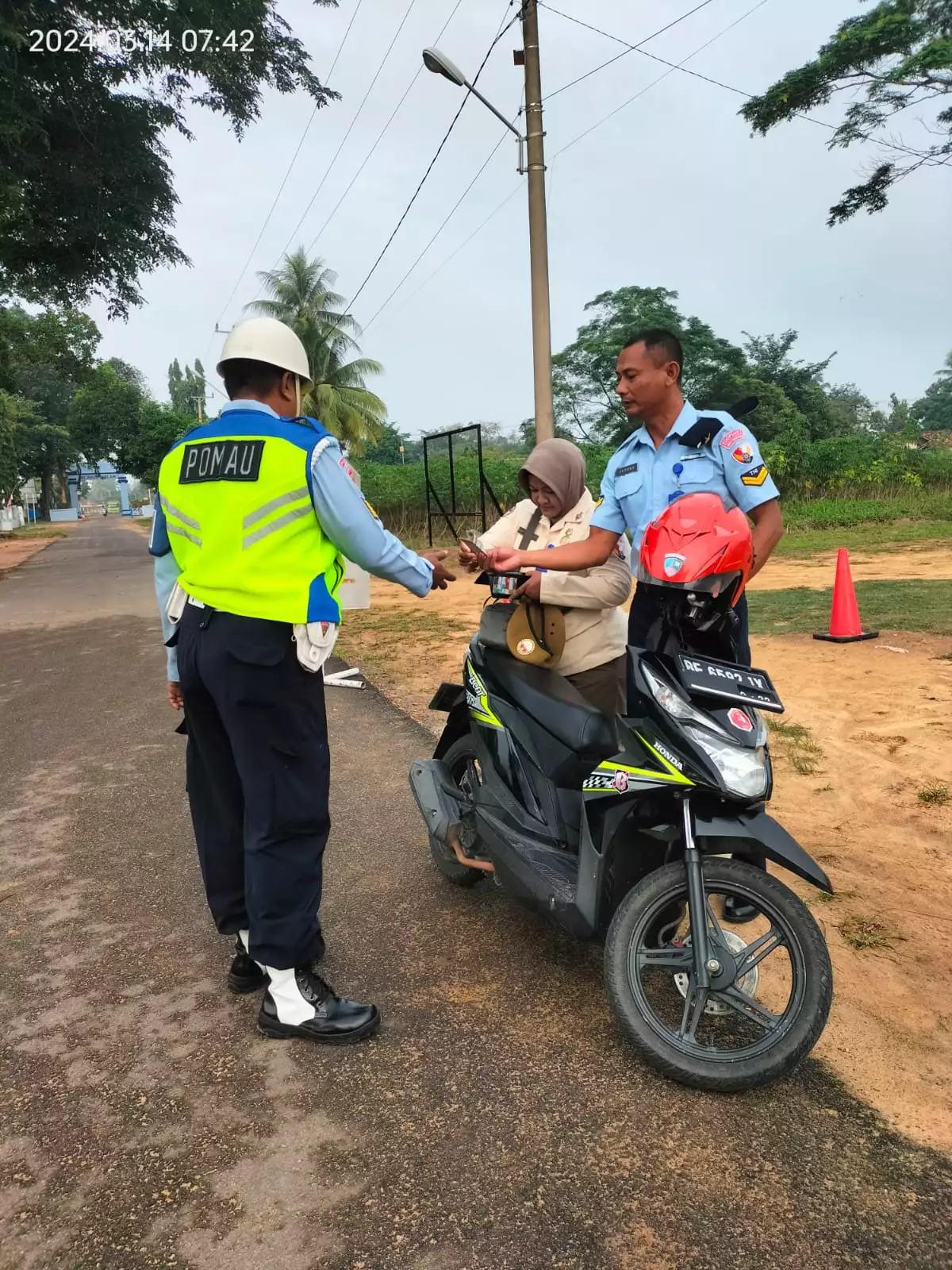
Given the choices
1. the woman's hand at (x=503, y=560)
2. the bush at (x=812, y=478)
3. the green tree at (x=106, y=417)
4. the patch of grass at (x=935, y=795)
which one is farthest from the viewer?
the green tree at (x=106, y=417)

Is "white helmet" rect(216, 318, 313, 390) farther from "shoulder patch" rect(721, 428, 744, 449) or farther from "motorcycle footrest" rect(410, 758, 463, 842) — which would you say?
"motorcycle footrest" rect(410, 758, 463, 842)

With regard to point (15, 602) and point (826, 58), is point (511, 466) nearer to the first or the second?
point (826, 58)

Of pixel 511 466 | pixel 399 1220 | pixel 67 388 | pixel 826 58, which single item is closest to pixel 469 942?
pixel 399 1220

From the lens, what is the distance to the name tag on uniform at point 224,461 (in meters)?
2.24

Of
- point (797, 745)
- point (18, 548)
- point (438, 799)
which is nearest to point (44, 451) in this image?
point (18, 548)

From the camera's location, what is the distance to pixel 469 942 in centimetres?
295

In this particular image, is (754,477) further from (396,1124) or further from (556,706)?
(396,1124)

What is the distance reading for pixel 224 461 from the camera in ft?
7.43

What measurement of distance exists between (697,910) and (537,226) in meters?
10.6

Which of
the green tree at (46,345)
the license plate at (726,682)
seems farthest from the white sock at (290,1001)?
the green tree at (46,345)

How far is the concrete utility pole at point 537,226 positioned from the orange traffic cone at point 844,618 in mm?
4395

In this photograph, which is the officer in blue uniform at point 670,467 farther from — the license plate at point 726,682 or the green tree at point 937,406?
the green tree at point 937,406

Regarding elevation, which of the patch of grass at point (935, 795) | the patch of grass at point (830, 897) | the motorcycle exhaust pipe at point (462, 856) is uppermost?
the motorcycle exhaust pipe at point (462, 856)

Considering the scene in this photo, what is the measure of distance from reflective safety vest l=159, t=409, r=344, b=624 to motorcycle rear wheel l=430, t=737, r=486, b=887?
112 centimetres
